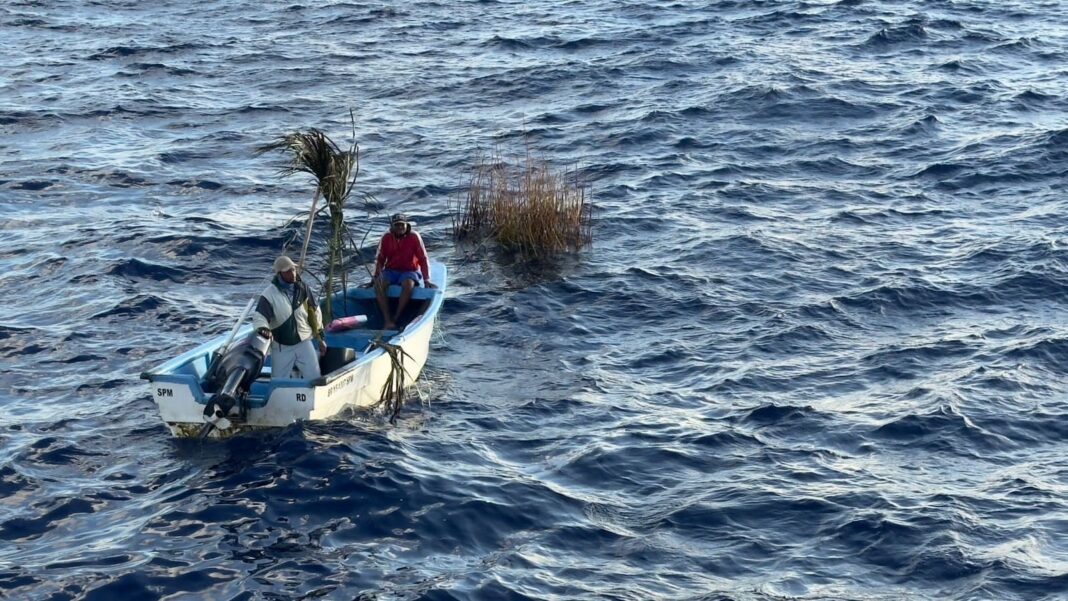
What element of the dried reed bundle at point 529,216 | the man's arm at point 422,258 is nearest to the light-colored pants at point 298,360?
the man's arm at point 422,258

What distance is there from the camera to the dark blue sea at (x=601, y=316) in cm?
1455

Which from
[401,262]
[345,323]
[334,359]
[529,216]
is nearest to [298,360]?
[334,359]

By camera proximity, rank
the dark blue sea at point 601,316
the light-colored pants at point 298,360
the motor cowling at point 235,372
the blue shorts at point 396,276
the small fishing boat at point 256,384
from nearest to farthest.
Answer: the dark blue sea at point 601,316
the motor cowling at point 235,372
the small fishing boat at point 256,384
the light-colored pants at point 298,360
the blue shorts at point 396,276

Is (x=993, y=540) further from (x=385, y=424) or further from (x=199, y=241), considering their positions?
(x=199, y=241)

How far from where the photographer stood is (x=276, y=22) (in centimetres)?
4269

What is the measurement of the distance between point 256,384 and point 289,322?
0.88m

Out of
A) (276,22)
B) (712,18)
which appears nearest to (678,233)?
(712,18)

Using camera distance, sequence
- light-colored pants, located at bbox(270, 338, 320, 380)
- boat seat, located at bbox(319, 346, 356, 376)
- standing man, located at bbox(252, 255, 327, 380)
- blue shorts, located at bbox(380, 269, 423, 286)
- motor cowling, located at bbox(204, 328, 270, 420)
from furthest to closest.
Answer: blue shorts, located at bbox(380, 269, 423, 286) → boat seat, located at bbox(319, 346, 356, 376) → light-colored pants, located at bbox(270, 338, 320, 380) → standing man, located at bbox(252, 255, 327, 380) → motor cowling, located at bbox(204, 328, 270, 420)

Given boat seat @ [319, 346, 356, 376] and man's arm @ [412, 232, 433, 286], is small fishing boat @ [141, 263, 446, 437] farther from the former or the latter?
man's arm @ [412, 232, 433, 286]

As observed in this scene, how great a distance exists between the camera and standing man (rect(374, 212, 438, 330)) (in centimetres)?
2048

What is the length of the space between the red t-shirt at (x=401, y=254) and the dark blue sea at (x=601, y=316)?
1.21m

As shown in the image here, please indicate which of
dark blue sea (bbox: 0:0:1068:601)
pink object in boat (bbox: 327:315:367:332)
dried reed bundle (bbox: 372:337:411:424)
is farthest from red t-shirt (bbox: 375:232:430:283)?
dried reed bundle (bbox: 372:337:411:424)

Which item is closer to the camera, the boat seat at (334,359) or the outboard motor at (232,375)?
the outboard motor at (232,375)

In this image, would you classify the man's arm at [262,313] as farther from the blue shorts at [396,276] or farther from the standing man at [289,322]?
the blue shorts at [396,276]
